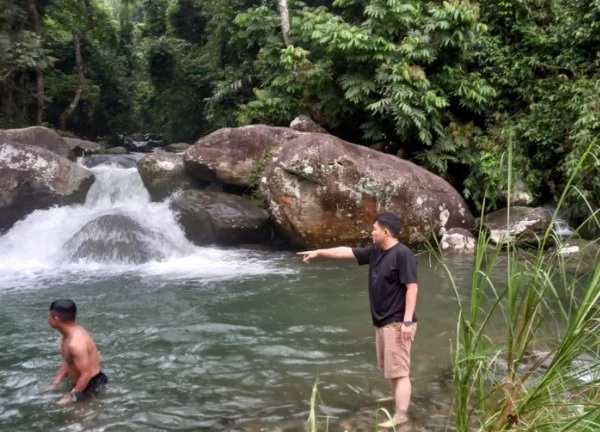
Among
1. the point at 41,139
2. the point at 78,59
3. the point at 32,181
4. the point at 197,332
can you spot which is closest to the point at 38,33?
the point at 78,59

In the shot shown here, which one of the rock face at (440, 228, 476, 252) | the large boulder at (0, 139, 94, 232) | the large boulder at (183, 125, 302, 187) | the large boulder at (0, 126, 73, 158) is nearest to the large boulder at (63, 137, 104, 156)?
the large boulder at (0, 126, 73, 158)

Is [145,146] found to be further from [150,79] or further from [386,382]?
[386,382]

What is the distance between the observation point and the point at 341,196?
1091cm

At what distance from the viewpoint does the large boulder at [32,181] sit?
38.7ft

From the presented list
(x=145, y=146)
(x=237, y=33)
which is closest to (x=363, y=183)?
(x=237, y=33)

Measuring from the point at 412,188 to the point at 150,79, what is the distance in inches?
626

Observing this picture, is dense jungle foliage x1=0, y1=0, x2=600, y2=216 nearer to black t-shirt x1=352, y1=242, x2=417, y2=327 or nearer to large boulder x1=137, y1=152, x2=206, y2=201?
large boulder x1=137, y1=152, x2=206, y2=201

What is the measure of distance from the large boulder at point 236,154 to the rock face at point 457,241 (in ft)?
13.0

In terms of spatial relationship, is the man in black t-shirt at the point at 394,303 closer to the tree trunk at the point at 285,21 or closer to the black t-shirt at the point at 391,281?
the black t-shirt at the point at 391,281

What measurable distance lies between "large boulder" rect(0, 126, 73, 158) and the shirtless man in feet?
34.4

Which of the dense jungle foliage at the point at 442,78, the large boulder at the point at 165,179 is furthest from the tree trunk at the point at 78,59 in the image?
the large boulder at the point at 165,179

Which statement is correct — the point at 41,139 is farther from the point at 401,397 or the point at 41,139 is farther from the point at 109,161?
the point at 401,397

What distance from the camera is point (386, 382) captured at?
5152mm

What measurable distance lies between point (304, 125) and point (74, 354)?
382 inches
